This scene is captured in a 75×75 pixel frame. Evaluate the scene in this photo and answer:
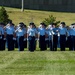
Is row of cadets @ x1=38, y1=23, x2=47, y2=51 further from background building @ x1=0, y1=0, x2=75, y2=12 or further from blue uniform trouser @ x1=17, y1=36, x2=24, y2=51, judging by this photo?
background building @ x1=0, y1=0, x2=75, y2=12

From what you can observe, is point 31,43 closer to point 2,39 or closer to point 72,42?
point 2,39

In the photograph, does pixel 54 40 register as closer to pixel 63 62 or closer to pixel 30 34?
pixel 30 34

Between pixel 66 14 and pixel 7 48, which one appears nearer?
pixel 7 48

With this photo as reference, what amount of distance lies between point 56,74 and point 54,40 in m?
10.8

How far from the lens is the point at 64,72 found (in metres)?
16.5

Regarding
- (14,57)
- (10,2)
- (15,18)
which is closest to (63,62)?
(14,57)

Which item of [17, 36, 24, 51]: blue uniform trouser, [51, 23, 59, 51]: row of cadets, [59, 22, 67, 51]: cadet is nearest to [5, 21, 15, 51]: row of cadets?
[17, 36, 24, 51]: blue uniform trouser

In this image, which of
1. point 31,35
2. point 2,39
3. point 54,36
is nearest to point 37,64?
point 31,35

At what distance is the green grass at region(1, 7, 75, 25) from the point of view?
60.3 metres

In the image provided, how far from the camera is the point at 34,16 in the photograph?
63.1 metres

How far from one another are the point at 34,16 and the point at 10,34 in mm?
36911

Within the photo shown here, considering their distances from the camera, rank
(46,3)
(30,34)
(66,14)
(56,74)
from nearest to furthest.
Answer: (56,74)
(30,34)
(66,14)
(46,3)

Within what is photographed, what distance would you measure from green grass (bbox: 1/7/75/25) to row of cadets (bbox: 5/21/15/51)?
106 feet

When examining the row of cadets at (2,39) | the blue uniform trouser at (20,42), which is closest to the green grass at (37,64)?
the blue uniform trouser at (20,42)
